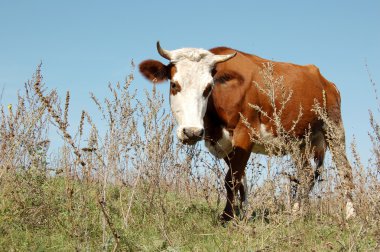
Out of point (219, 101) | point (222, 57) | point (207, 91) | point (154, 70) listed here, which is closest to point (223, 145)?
point (219, 101)

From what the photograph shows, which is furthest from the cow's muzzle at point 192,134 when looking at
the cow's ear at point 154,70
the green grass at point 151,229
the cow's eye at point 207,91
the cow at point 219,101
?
the cow's ear at point 154,70

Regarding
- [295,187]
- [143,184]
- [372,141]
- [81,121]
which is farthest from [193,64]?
[81,121]

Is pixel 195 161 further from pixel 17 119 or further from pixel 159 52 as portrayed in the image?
pixel 17 119

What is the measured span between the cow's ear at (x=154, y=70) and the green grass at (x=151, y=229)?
64.6 inches

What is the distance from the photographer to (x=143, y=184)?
5840 mm

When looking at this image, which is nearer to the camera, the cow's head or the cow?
the cow's head

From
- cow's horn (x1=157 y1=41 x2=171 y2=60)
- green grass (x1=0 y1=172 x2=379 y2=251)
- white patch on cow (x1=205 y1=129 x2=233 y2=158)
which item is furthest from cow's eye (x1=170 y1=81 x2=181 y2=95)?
green grass (x1=0 y1=172 x2=379 y2=251)

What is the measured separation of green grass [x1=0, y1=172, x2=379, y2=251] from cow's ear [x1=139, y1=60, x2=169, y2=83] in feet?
5.39

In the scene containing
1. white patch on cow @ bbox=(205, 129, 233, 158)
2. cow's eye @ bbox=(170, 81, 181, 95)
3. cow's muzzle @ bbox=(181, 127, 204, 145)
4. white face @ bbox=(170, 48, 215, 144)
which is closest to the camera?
cow's muzzle @ bbox=(181, 127, 204, 145)

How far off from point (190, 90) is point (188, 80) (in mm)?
164

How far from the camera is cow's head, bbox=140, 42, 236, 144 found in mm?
5793

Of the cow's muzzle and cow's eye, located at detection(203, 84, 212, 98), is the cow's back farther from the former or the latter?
the cow's muzzle

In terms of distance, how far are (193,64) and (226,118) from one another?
2.86 feet

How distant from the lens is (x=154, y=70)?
681 cm
